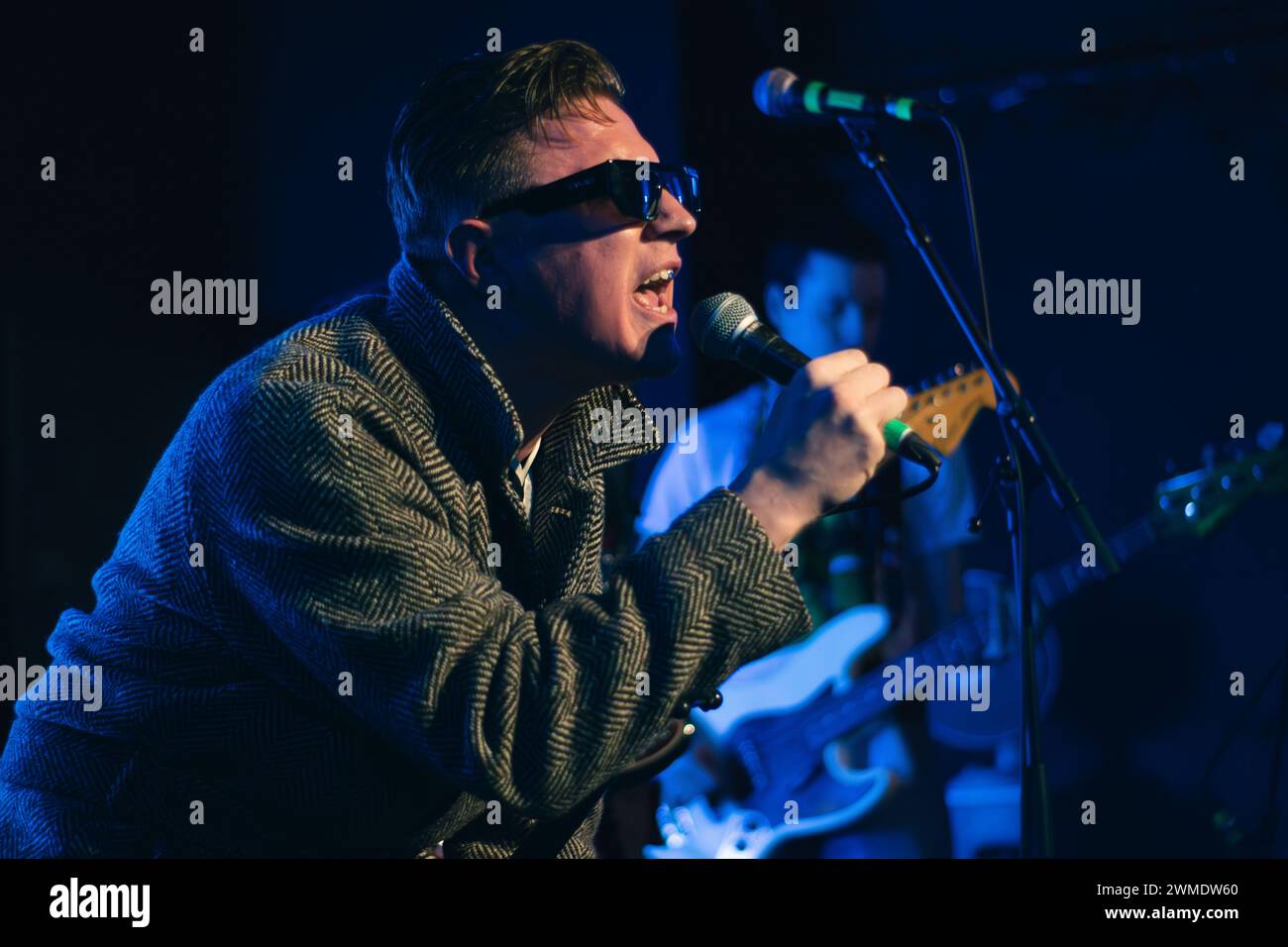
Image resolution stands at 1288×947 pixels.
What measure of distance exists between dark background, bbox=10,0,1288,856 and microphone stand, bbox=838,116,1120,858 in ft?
5.76

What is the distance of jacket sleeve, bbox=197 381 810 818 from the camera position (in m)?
1.44

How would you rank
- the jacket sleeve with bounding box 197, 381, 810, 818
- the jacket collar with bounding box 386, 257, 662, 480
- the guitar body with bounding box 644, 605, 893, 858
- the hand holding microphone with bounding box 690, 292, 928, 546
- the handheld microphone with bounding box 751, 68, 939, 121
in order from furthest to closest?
the guitar body with bounding box 644, 605, 893, 858 → the handheld microphone with bounding box 751, 68, 939, 121 → the jacket collar with bounding box 386, 257, 662, 480 → the hand holding microphone with bounding box 690, 292, 928, 546 → the jacket sleeve with bounding box 197, 381, 810, 818

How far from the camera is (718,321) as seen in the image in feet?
6.15

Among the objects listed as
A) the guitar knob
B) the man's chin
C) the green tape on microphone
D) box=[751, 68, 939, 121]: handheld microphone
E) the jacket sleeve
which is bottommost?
the guitar knob

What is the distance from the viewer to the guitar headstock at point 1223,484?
12.6 feet

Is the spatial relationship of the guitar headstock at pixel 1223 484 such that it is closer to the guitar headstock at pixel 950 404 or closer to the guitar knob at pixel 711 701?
→ the guitar headstock at pixel 950 404

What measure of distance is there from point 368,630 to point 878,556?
2796 millimetres

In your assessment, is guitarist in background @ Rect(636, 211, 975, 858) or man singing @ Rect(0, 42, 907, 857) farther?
guitarist in background @ Rect(636, 211, 975, 858)

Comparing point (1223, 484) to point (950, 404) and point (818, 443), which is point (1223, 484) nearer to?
point (950, 404)

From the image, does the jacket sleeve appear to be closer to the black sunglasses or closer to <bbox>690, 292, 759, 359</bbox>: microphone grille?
<bbox>690, 292, 759, 359</bbox>: microphone grille

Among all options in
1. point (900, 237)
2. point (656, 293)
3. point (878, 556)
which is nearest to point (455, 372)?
point (656, 293)

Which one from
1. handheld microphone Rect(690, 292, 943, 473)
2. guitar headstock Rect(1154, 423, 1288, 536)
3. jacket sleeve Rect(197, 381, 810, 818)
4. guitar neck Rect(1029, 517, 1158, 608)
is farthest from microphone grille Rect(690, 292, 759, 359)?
guitar headstock Rect(1154, 423, 1288, 536)

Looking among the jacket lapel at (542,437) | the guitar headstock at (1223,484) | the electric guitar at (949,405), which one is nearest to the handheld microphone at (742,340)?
the jacket lapel at (542,437)

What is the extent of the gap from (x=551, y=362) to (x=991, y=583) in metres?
2.49
